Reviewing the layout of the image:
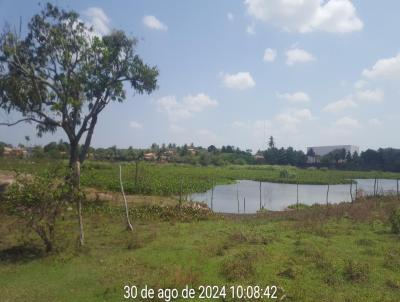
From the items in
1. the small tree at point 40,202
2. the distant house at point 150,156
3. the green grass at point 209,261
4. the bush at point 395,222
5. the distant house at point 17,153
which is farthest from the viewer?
the distant house at point 150,156

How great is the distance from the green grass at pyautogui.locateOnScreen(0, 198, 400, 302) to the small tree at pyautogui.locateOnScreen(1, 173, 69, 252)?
0.56 metres

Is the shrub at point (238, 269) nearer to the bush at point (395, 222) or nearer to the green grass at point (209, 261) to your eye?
the green grass at point (209, 261)

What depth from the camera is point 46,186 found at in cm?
966

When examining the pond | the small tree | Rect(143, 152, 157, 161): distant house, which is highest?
Rect(143, 152, 157, 161): distant house

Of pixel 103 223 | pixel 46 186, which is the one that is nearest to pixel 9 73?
pixel 103 223

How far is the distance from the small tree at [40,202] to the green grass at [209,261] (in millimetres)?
563

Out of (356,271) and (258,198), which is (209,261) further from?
(258,198)

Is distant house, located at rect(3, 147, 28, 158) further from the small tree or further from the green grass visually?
the small tree

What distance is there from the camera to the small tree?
9461 mm

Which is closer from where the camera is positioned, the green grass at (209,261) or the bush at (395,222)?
the green grass at (209,261)

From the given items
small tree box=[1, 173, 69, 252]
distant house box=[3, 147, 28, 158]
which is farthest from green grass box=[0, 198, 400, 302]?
distant house box=[3, 147, 28, 158]

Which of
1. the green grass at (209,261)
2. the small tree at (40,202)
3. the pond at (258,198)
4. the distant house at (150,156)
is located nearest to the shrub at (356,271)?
the green grass at (209,261)

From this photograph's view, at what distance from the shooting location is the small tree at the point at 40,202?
946 centimetres

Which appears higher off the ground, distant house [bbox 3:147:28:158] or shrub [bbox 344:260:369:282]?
distant house [bbox 3:147:28:158]
